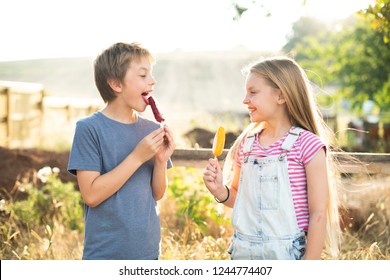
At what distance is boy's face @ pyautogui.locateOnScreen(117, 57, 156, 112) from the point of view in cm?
257

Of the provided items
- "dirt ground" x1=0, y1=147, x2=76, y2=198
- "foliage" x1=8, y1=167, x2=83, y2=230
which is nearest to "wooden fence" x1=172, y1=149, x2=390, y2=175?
"foliage" x1=8, y1=167, x2=83, y2=230

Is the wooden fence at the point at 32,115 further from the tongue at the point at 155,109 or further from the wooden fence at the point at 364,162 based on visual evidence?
the tongue at the point at 155,109

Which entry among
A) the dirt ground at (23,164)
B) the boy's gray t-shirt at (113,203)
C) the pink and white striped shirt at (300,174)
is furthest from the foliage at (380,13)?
the dirt ground at (23,164)

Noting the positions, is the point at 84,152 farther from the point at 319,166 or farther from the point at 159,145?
the point at 319,166

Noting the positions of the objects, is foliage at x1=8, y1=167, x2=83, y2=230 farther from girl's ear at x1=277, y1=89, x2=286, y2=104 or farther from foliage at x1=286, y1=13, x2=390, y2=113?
foliage at x1=286, y1=13, x2=390, y2=113

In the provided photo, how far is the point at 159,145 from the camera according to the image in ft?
8.22

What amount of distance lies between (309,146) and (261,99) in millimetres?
316

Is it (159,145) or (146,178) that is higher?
(159,145)

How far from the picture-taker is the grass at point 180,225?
4.07 meters

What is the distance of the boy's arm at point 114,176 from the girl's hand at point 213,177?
27 centimetres

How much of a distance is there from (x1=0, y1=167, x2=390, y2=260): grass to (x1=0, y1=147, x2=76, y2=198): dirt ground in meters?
0.54

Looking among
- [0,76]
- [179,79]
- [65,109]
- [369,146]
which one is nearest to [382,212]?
[369,146]

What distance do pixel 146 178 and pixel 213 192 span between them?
12.9 inches
